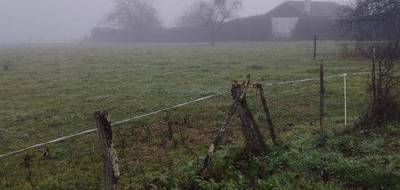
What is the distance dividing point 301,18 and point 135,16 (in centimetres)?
4216

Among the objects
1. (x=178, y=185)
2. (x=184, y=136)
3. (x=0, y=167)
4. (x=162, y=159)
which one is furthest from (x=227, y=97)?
(x=178, y=185)

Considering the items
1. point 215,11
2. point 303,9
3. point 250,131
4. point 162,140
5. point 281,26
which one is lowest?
point 162,140

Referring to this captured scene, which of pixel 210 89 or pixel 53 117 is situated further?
pixel 210 89

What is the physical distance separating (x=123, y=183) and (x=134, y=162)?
3.98ft

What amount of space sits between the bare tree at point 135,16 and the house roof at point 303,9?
1252 inches

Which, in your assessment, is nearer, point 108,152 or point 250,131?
point 108,152

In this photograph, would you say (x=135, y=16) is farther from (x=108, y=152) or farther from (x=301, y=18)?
(x=108, y=152)

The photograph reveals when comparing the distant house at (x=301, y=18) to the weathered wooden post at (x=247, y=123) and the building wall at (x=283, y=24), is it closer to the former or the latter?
the building wall at (x=283, y=24)

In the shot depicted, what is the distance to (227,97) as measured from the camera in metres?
15.5

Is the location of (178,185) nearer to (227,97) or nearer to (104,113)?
(104,113)

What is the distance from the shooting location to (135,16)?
100188 mm

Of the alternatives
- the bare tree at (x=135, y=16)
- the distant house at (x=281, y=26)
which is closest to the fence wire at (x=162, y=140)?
the distant house at (x=281, y=26)

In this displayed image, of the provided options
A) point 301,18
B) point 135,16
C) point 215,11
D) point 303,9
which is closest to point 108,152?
point 215,11

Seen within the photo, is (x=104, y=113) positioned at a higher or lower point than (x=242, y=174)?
higher
